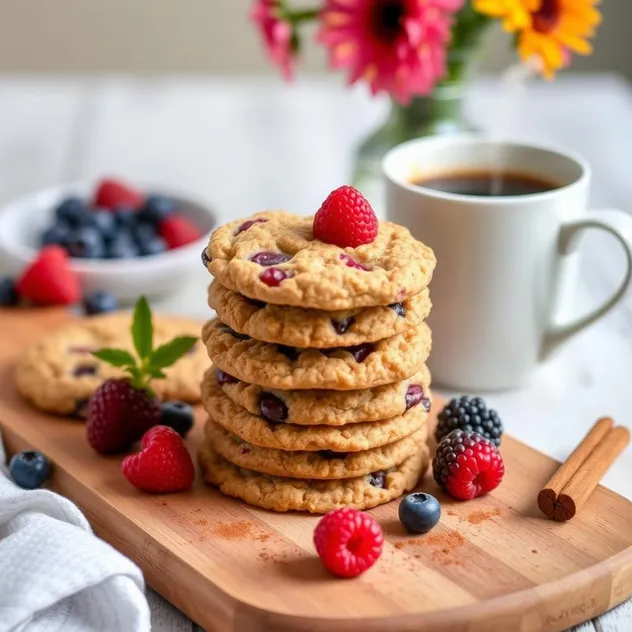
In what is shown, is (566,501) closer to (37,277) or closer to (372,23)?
(372,23)

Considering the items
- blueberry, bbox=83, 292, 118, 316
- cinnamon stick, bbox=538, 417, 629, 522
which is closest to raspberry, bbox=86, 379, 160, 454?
blueberry, bbox=83, 292, 118, 316

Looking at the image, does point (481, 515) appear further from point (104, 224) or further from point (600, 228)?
point (104, 224)

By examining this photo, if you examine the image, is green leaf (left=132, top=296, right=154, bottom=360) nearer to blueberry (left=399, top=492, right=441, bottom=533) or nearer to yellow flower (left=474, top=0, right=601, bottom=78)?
blueberry (left=399, top=492, right=441, bottom=533)

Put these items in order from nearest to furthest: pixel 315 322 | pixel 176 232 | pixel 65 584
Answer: pixel 65 584 < pixel 315 322 < pixel 176 232

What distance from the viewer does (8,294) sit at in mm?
2178

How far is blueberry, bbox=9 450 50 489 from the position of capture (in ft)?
5.22

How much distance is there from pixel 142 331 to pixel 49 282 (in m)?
0.53

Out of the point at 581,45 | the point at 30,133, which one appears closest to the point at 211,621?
the point at 581,45

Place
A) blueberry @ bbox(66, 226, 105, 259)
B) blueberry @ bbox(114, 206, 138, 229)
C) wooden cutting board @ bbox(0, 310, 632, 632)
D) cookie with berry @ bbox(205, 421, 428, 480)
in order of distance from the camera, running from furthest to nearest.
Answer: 1. blueberry @ bbox(114, 206, 138, 229)
2. blueberry @ bbox(66, 226, 105, 259)
3. cookie with berry @ bbox(205, 421, 428, 480)
4. wooden cutting board @ bbox(0, 310, 632, 632)

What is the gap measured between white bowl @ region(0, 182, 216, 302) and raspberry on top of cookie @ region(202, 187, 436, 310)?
637 mm

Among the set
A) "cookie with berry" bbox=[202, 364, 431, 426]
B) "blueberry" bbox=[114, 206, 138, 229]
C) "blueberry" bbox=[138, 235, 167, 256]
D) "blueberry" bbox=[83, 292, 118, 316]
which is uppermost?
"cookie with berry" bbox=[202, 364, 431, 426]

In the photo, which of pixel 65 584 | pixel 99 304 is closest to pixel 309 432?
pixel 65 584

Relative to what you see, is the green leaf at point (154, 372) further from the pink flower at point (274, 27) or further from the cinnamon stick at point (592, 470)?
the pink flower at point (274, 27)

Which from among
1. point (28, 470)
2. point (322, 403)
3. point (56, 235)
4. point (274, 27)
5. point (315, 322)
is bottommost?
point (28, 470)
